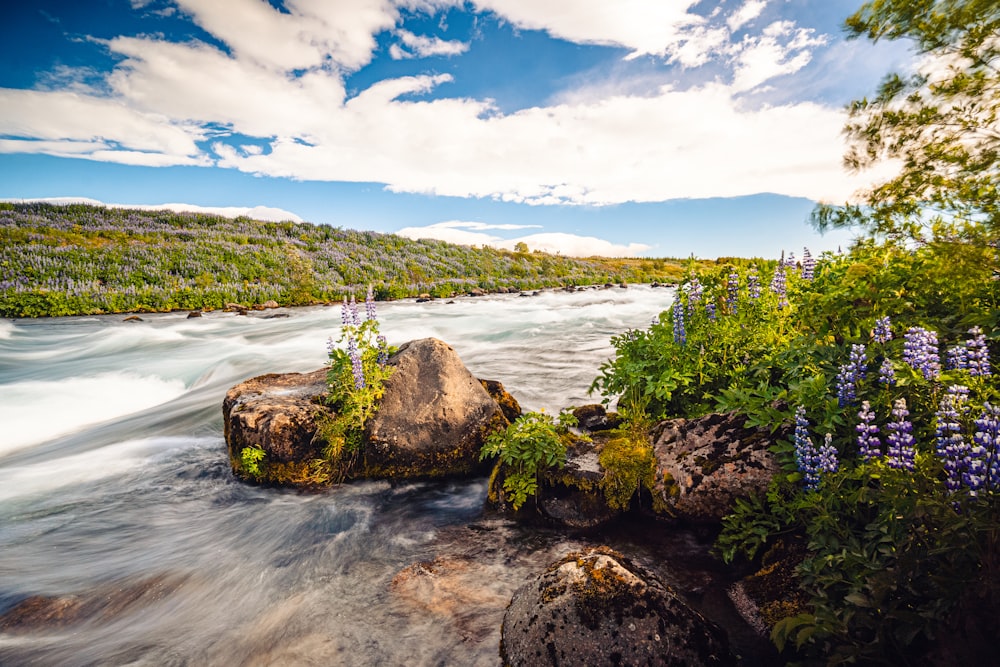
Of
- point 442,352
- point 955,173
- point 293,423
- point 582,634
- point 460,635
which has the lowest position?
point 460,635

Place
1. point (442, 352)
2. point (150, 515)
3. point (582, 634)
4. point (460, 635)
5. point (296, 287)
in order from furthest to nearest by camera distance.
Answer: point (296, 287)
point (442, 352)
point (150, 515)
point (460, 635)
point (582, 634)

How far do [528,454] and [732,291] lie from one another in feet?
9.80

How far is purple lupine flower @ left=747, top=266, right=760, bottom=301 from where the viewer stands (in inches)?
215

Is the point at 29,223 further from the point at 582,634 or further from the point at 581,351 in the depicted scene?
the point at 582,634

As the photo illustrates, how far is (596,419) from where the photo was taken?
21.8 feet

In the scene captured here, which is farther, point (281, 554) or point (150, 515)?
point (150, 515)

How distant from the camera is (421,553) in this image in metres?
4.47

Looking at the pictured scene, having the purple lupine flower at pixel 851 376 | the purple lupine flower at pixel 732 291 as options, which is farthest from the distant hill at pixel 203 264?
the purple lupine flower at pixel 851 376

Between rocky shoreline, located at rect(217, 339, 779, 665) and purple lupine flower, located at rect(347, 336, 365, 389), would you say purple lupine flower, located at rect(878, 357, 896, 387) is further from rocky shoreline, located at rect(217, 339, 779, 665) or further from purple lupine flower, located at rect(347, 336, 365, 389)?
purple lupine flower, located at rect(347, 336, 365, 389)

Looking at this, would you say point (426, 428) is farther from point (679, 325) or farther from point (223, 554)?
point (679, 325)

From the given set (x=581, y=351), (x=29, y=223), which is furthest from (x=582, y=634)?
(x=29, y=223)

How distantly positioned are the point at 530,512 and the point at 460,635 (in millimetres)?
1613

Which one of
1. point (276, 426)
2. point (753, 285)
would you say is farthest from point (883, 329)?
point (276, 426)

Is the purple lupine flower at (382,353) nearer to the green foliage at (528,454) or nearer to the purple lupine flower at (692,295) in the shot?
the green foliage at (528,454)
